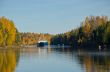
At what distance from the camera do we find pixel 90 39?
131 meters

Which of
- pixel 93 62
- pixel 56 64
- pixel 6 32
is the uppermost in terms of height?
pixel 6 32

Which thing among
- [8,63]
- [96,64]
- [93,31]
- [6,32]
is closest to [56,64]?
[96,64]

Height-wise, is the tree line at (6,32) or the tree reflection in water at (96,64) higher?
the tree line at (6,32)

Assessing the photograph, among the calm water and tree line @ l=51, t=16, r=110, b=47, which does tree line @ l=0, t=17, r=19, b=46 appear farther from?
the calm water

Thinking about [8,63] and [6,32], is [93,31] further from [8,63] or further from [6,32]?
[8,63]

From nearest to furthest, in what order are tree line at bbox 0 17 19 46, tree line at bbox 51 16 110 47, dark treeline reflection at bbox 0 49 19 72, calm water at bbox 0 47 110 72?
calm water at bbox 0 47 110 72, dark treeline reflection at bbox 0 49 19 72, tree line at bbox 51 16 110 47, tree line at bbox 0 17 19 46

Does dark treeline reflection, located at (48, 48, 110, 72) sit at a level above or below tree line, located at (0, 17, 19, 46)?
below

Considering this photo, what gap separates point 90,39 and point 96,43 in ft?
15.6

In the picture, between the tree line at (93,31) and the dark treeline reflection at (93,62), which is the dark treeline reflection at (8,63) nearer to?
the dark treeline reflection at (93,62)

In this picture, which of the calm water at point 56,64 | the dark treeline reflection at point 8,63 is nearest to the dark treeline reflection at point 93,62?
the calm water at point 56,64

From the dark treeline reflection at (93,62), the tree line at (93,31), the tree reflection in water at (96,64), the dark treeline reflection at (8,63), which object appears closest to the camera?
the tree reflection in water at (96,64)

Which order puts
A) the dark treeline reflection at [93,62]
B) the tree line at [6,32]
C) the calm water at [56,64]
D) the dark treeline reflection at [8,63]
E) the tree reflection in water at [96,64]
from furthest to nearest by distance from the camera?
1. the tree line at [6,32]
2. the dark treeline reflection at [8,63]
3. the calm water at [56,64]
4. the dark treeline reflection at [93,62]
5. the tree reflection in water at [96,64]

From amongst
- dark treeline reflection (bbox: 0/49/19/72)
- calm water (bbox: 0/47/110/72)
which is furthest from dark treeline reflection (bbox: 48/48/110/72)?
dark treeline reflection (bbox: 0/49/19/72)

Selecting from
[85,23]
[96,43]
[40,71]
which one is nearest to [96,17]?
[85,23]
